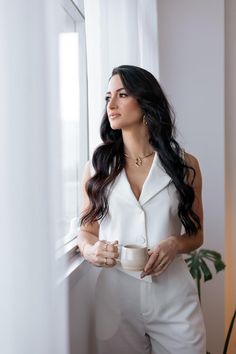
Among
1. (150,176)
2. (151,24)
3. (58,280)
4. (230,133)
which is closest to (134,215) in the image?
(150,176)

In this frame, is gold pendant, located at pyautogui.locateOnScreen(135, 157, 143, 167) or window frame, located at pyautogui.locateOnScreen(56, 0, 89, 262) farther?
window frame, located at pyautogui.locateOnScreen(56, 0, 89, 262)

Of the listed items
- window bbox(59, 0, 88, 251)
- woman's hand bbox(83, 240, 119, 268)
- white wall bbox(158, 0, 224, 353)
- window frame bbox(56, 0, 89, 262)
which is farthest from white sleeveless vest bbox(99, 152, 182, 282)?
white wall bbox(158, 0, 224, 353)

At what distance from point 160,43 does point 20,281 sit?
6.37 feet

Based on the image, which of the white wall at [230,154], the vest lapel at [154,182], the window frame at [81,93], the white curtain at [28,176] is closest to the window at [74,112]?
the window frame at [81,93]

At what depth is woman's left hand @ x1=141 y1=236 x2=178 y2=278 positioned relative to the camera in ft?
3.38

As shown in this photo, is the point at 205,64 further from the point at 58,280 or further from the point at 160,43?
the point at 58,280

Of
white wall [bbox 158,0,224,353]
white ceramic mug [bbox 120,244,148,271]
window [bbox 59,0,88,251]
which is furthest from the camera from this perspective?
white wall [bbox 158,0,224,353]

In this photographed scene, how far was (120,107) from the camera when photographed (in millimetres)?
1138

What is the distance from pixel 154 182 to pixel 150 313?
0.39 meters

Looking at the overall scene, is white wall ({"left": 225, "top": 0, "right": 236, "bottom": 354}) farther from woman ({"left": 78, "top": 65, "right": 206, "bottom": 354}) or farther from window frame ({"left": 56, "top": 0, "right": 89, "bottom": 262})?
woman ({"left": 78, "top": 65, "right": 206, "bottom": 354})

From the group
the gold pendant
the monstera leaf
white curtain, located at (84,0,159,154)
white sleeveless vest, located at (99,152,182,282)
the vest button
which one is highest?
white curtain, located at (84,0,159,154)

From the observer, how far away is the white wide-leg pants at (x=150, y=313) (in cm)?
113

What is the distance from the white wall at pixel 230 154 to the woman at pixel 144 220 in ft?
3.78

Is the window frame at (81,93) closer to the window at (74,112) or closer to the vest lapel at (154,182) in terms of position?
the window at (74,112)
